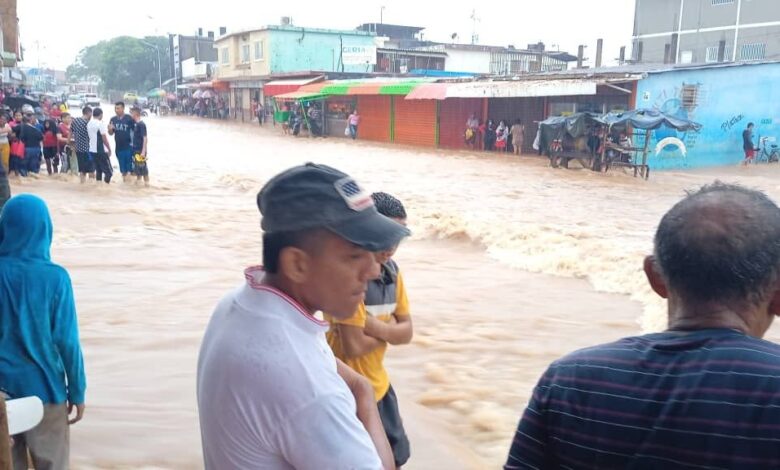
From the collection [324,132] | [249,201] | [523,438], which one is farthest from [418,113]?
[523,438]

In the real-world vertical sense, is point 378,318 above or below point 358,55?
below

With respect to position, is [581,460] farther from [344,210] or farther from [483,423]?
[483,423]

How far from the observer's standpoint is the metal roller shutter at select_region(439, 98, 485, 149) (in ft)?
90.8

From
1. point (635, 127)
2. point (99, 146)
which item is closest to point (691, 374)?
point (99, 146)

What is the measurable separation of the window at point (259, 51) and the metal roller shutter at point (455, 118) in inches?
802

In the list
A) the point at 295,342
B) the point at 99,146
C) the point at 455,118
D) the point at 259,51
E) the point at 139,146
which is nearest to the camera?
the point at 295,342

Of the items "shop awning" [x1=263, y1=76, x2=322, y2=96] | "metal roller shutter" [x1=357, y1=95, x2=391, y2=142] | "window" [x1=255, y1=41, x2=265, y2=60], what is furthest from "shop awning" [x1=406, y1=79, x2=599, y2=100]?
"window" [x1=255, y1=41, x2=265, y2=60]

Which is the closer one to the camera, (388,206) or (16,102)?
(388,206)

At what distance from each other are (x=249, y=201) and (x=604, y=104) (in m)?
12.9

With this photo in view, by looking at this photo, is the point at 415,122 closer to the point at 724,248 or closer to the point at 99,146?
the point at 99,146

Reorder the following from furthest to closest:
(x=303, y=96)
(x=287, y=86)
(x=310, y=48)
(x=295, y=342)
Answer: (x=310, y=48)
(x=287, y=86)
(x=303, y=96)
(x=295, y=342)

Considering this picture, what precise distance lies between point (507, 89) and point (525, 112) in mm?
2346

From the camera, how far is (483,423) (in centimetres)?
500

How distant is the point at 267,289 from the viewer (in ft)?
4.69
